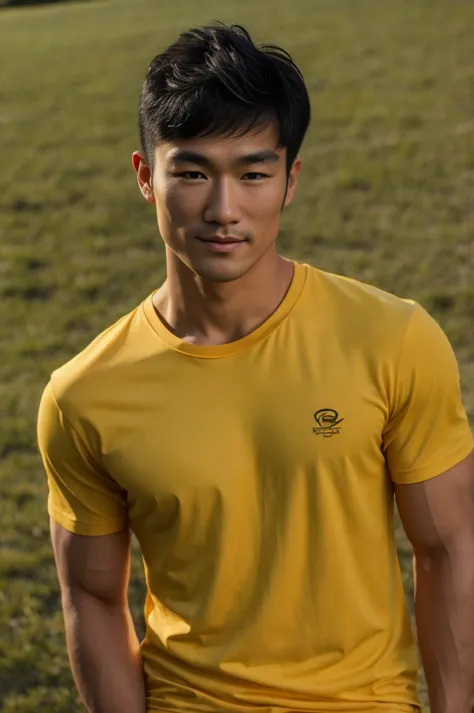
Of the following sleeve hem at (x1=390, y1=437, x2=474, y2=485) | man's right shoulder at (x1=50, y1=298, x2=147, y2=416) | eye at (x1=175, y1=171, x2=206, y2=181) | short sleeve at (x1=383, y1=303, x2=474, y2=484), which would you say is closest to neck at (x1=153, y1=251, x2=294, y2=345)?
man's right shoulder at (x1=50, y1=298, x2=147, y2=416)

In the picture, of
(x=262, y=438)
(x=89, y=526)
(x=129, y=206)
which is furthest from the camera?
(x=129, y=206)

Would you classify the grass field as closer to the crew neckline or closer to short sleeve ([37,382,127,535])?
short sleeve ([37,382,127,535])

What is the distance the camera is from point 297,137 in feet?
9.18

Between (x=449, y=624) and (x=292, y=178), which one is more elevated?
(x=292, y=178)

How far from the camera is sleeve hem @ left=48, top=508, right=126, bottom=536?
2.94m

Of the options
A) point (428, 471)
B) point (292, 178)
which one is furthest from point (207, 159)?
point (428, 471)

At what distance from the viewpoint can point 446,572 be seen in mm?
2797

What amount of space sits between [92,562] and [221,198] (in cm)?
97

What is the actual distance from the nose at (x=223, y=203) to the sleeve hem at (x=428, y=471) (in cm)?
69

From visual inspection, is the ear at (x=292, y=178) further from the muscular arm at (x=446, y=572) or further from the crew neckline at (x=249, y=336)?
the muscular arm at (x=446, y=572)

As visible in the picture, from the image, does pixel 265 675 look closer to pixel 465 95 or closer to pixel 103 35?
pixel 465 95

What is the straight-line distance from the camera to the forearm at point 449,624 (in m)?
2.79

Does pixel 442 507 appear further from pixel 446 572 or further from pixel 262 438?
pixel 262 438

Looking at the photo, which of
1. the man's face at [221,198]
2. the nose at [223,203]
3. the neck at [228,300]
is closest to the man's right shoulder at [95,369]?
the neck at [228,300]
